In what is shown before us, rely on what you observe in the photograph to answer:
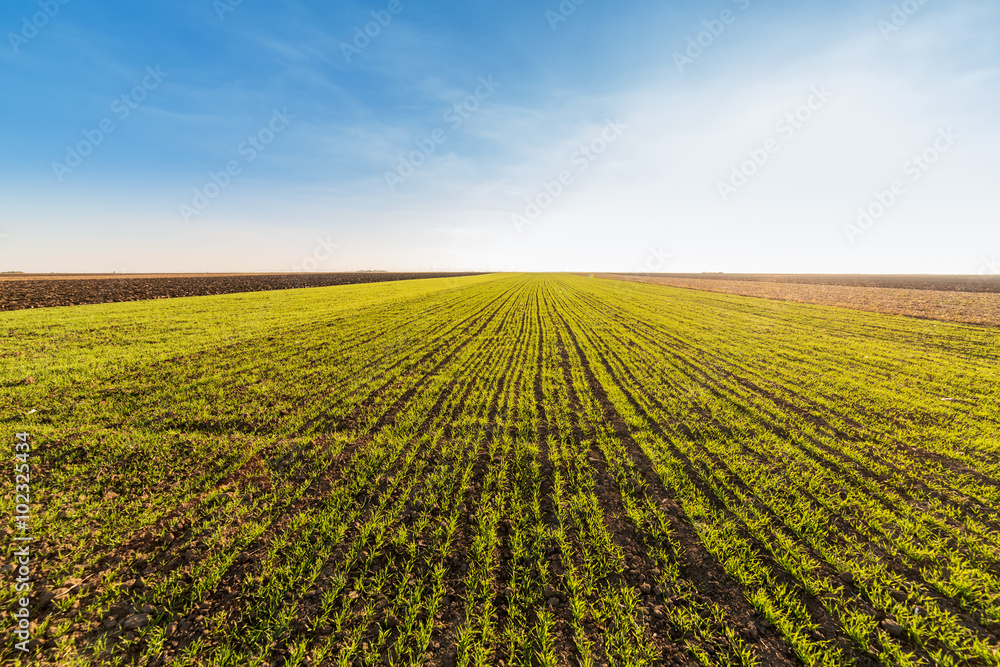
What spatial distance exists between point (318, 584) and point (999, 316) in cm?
4026

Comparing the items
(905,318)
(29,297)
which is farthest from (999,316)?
(29,297)

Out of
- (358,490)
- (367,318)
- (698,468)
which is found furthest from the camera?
(367,318)

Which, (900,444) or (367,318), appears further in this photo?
(367,318)

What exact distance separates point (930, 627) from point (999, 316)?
114ft

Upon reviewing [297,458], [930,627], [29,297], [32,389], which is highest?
[29,297]

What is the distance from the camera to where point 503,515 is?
5.08 metres

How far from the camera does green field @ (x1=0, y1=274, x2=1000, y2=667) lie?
3400 mm

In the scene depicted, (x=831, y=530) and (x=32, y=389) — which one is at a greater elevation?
(x=32, y=389)

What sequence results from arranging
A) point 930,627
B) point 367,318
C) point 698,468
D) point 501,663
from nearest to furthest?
point 501,663
point 930,627
point 698,468
point 367,318

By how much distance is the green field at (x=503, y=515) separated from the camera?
3400mm

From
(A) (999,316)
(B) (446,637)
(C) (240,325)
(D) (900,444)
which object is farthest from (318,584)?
(A) (999,316)

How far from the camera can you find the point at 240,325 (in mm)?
18531

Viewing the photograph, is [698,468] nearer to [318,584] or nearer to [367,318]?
[318,584]

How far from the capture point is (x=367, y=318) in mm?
22078
